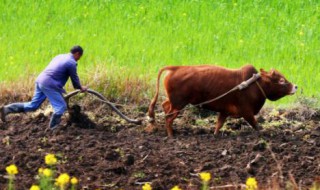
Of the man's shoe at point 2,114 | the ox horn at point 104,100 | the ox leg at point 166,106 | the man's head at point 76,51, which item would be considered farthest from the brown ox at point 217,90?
the man's shoe at point 2,114

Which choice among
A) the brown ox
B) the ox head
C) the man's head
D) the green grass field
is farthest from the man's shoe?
the ox head

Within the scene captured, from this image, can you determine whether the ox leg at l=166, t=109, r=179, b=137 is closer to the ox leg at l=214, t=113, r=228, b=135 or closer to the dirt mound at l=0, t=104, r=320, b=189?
the dirt mound at l=0, t=104, r=320, b=189

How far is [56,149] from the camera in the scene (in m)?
11.4

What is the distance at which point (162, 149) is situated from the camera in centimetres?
1160

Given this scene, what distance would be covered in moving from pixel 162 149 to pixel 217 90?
53.5 inches

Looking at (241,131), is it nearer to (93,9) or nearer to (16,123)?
(16,123)

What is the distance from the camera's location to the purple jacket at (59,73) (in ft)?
40.7

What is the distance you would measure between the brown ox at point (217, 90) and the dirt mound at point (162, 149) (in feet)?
0.86

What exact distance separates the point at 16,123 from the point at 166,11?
240 inches

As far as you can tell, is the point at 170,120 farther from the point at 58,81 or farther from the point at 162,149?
the point at 58,81

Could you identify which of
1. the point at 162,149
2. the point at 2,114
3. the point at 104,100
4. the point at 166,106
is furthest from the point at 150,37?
the point at 162,149

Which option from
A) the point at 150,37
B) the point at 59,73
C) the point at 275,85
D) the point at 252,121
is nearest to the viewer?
the point at 59,73

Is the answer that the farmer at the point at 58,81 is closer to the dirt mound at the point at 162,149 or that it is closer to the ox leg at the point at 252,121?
the dirt mound at the point at 162,149

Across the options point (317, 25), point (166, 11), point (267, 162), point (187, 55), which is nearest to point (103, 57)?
point (187, 55)
